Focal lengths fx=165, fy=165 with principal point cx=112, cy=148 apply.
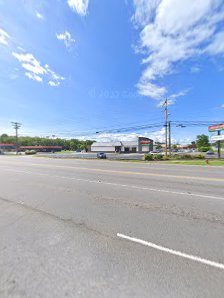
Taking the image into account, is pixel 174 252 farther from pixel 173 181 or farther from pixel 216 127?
pixel 216 127

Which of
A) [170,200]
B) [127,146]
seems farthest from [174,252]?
[127,146]

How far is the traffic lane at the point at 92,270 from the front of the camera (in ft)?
6.80

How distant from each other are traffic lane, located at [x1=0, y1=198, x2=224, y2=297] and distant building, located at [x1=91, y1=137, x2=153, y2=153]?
235 ft

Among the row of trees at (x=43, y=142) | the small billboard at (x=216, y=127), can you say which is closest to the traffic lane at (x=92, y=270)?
the small billboard at (x=216, y=127)

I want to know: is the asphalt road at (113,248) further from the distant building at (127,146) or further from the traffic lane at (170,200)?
the distant building at (127,146)

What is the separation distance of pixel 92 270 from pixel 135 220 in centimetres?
193

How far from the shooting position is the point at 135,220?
4164 mm

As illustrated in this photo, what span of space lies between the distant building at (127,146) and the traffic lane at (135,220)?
69.0 m

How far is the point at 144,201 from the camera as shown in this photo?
18.5ft

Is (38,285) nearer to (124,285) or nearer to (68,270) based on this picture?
(68,270)

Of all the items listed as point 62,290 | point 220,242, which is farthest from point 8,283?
point 220,242

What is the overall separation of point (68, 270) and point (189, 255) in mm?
1960

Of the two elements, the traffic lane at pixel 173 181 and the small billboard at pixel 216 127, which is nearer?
the traffic lane at pixel 173 181

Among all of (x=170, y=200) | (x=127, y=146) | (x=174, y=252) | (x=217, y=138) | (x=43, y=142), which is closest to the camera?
(x=174, y=252)
